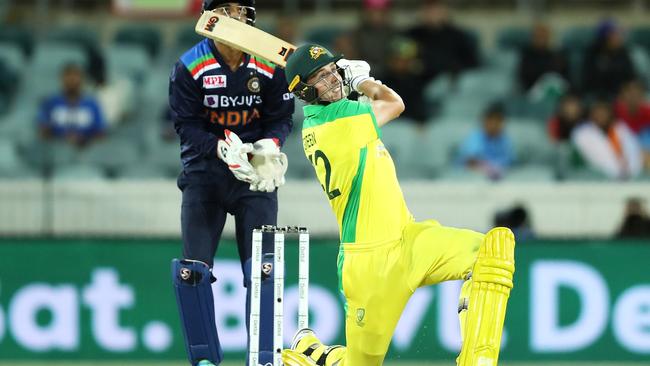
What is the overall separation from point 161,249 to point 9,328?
1.46 meters

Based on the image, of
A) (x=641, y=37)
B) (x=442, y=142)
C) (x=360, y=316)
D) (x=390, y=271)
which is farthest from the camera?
(x=641, y=37)

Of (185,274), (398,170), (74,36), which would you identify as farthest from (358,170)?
(74,36)

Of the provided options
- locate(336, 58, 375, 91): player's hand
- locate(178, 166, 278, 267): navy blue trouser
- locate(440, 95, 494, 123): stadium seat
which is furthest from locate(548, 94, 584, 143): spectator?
locate(336, 58, 375, 91): player's hand

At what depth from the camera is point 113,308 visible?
12219 mm

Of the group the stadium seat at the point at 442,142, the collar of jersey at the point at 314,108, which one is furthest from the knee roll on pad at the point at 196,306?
the stadium seat at the point at 442,142

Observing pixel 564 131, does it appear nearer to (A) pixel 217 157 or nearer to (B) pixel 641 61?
(B) pixel 641 61

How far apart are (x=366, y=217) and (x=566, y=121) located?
6807mm

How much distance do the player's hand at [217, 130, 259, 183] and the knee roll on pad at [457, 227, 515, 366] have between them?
1574 millimetres

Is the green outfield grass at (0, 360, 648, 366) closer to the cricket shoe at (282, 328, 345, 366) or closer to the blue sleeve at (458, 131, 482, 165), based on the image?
the blue sleeve at (458, 131, 482, 165)

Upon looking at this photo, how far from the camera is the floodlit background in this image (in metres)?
12.2

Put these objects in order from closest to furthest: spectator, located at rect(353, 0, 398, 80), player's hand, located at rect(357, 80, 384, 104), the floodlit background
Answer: player's hand, located at rect(357, 80, 384, 104) → the floodlit background → spectator, located at rect(353, 0, 398, 80)

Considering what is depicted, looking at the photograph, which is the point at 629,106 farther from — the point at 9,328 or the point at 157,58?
the point at 9,328

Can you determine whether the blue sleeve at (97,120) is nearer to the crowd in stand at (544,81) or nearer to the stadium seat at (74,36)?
the stadium seat at (74,36)

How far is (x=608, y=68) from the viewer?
1483 centimetres
